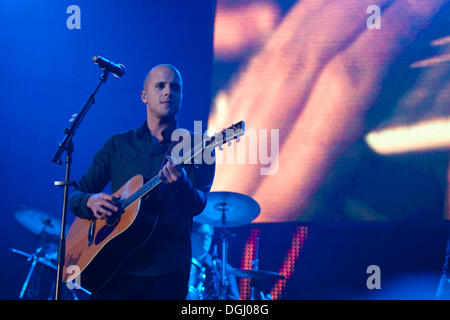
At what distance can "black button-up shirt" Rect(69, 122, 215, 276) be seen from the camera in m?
2.15

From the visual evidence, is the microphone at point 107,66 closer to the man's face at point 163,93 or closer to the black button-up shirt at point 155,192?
the man's face at point 163,93

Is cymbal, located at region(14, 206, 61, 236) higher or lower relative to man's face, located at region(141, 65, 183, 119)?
lower

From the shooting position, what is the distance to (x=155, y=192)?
2291mm

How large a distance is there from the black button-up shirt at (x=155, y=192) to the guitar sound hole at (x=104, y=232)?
0.11 meters

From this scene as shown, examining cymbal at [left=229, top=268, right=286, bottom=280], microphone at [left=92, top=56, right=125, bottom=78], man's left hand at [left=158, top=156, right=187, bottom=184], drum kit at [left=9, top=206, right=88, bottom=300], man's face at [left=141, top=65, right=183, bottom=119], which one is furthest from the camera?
drum kit at [left=9, top=206, right=88, bottom=300]

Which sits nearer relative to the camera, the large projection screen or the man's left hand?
the man's left hand

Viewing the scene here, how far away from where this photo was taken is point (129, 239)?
2225 mm

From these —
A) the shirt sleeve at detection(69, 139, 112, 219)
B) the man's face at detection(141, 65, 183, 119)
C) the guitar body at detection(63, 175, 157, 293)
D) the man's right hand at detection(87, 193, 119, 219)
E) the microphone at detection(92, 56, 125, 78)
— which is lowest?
the guitar body at detection(63, 175, 157, 293)

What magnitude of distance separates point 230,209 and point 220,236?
16.7 inches

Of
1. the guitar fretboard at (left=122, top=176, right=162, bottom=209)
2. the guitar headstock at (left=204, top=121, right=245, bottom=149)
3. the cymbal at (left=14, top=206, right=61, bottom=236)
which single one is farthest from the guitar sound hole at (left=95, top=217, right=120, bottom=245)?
the cymbal at (left=14, top=206, right=61, bottom=236)

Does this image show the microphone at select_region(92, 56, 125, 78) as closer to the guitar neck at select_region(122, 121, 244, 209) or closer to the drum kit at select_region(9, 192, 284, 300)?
the guitar neck at select_region(122, 121, 244, 209)

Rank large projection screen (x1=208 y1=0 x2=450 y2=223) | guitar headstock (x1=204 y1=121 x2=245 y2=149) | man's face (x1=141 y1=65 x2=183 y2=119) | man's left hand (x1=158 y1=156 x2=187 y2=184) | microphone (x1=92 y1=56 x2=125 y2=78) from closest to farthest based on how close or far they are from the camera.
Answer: man's left hand (x1=158 y1=156 x2=187 y2=184) → guitar headstock (x1=204 y1=121 x2=245 y2=149) → man's face (x1=141 y1=65 x2=183 y2=119) → microphone (x1=92 y1=56 x2=125 y2=78) → large projection screen (x1=208 y1=0 x2=450 y2=223)
